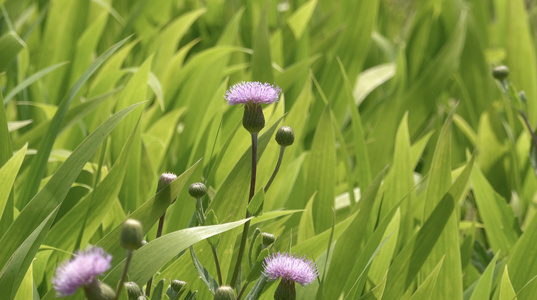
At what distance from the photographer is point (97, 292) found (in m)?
0.53

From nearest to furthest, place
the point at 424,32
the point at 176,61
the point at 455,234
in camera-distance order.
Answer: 1. the point at 455,234
2. the point at 176,61
3. the point at 424,32

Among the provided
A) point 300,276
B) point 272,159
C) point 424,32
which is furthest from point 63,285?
point 424,32

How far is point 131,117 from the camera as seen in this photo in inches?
46.5

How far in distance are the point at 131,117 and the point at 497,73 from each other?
2.05ft

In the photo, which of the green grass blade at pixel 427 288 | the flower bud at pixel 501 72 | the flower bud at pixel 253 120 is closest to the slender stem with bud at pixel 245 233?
the flower bud at pixel 253 120

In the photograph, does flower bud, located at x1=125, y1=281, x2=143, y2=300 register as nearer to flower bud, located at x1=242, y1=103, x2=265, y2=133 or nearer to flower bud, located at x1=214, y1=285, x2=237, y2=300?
flower bud, located at x1=214, y1=285, x2=237, y2=300

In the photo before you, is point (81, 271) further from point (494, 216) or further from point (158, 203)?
point (494, 216)

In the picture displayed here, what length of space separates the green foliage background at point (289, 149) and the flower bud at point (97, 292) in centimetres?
16

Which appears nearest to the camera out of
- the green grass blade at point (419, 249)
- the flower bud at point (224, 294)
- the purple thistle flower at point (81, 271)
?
the purple thistle flower at point (81, 271)

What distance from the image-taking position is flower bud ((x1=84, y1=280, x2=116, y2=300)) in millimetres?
527

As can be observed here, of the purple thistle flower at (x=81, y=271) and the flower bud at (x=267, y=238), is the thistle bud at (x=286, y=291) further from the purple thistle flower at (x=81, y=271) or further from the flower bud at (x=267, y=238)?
the purple thistle flower at (x=81, y=271)

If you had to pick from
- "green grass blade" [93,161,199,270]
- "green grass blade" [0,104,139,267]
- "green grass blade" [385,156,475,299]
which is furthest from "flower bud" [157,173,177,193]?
"green grass blade" [385,156,475,299]

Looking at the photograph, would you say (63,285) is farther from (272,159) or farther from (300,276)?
(272,159)

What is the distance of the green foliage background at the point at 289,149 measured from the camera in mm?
879
